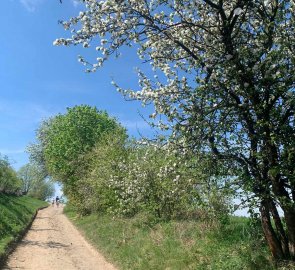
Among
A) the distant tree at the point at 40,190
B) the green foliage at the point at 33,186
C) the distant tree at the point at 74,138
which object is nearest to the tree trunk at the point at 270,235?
the distant tree at the point at 74,138

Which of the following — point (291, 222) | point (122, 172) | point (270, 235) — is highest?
point (122, 172)

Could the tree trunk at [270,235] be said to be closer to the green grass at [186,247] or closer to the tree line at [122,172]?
the green grass at [186,247]

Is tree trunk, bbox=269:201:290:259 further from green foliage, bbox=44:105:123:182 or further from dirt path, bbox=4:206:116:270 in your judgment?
green foliage, bbox=44:105:123:182

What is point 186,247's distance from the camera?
14172mm

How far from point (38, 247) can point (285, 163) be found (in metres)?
15.6

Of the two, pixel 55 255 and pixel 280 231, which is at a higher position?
pixel 280 231

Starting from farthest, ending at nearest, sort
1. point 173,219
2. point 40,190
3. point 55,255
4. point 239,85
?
point 40,190
point 173,219
point 55,255
point 239,85

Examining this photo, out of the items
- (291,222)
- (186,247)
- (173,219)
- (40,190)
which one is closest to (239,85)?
(291,222)

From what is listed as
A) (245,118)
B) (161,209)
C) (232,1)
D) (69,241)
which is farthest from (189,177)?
(69,241)

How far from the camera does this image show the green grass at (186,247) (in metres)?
11.4

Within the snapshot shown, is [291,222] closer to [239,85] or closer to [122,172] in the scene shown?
[239,85]

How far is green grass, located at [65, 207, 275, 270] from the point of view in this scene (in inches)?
449

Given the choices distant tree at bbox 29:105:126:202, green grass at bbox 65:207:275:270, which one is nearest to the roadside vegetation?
green grass at bbox 65:207:275:270

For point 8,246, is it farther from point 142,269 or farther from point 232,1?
point 232,1
